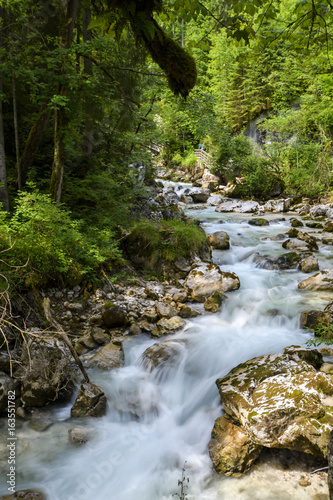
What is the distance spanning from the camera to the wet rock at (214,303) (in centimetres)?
613

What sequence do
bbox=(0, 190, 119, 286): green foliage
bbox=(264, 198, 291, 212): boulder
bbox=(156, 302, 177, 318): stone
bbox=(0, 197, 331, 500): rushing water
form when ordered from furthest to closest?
bbox=(264, 198, 291, 212): boulder, bbox=(156, 302, 177, 318): stone, bbox=(0, 190, 119, 286): green foliage, bbox=(0, 197, 331, 500): rushing water

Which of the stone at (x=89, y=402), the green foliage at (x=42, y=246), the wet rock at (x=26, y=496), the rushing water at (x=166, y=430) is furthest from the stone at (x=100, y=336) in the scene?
the wet rock at (x=26, y=496)

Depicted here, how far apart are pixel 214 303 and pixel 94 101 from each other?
4.71 m

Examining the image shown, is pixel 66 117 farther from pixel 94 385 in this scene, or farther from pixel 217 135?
pixel 94 385

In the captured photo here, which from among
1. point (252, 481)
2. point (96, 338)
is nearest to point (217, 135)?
point (96, 338)

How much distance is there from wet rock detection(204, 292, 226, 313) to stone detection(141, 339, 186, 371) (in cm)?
134

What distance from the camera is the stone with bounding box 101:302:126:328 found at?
5.25 meters

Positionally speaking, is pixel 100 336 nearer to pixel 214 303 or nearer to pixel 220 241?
pixel 214 303

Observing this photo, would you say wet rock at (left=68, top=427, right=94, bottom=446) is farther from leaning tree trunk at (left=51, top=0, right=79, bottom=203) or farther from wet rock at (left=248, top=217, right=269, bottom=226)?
wet rock at (left=248, top=217, right=269, bottom=226)

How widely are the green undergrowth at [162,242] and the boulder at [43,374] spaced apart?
3807 mm

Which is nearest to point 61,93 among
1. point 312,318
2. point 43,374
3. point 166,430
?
point 43,374

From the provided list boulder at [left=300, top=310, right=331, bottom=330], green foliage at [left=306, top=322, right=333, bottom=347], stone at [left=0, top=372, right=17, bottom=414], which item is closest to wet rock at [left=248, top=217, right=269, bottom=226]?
boulder at [left=300, top=310, right=331, bottom=330]

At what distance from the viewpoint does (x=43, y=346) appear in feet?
12.7

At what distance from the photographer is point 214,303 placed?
6156 mm
